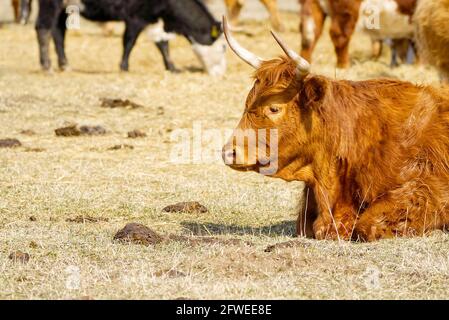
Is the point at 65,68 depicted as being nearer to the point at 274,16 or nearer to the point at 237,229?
the point at 274,16

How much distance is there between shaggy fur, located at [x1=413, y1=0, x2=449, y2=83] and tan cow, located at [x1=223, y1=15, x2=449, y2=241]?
380 centimetres

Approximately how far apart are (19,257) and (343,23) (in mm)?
10113

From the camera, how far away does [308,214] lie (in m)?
6.08

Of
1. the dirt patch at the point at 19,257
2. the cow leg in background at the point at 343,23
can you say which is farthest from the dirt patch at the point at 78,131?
the cow leg in background at the point at 343,23

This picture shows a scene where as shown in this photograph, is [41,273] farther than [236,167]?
No

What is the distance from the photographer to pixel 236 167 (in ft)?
18.4

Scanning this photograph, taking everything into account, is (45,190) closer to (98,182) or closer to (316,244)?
(98,182)

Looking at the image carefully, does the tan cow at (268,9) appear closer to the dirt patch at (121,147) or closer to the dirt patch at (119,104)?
the dirt patch at (119,104)

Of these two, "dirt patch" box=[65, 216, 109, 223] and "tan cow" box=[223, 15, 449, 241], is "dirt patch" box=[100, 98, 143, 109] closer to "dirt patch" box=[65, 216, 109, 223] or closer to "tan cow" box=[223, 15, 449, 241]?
"dirt patch" box=[65, 216, 109, 223]

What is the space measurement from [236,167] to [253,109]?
1.17 feet

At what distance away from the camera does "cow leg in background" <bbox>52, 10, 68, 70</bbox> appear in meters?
15.9

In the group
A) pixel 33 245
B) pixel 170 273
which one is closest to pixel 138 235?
pixel 33 245

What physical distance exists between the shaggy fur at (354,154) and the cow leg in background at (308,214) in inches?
2.2

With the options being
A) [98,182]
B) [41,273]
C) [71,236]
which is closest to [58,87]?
[98,182]
